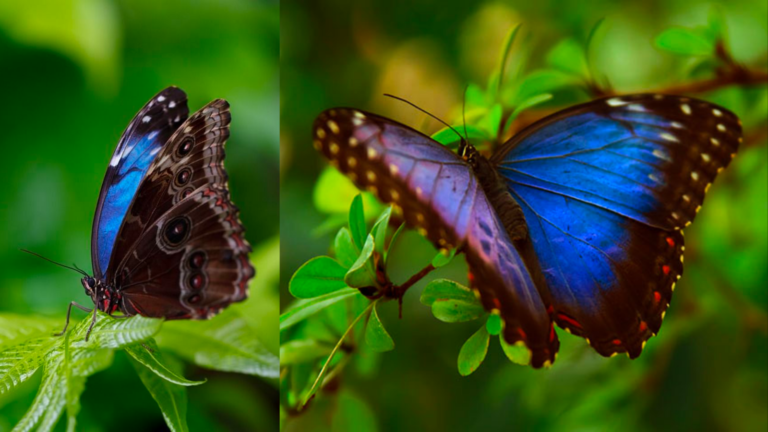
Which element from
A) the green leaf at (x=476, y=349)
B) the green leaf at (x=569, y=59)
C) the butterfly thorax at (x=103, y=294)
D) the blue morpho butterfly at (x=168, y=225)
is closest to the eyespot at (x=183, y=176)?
the blue morpho butterfly at (x=168, y=225)

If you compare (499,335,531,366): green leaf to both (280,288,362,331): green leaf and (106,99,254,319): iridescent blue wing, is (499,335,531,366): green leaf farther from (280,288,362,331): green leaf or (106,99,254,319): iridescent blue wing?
(106,99,254,319): iridescent blue wing

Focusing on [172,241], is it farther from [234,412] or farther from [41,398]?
[234,412]

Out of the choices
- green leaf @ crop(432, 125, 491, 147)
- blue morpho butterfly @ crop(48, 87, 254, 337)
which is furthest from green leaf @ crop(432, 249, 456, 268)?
blue morpho butterfly @ crop(48, 87, 254, 337)

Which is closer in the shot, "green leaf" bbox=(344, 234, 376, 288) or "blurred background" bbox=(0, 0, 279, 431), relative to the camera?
"green leaf" bbox=(344, 234, 376, 288)

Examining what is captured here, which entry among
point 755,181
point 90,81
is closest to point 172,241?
point 90,81

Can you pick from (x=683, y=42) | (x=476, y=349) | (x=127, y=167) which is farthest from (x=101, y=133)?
(x=683, y=42)
